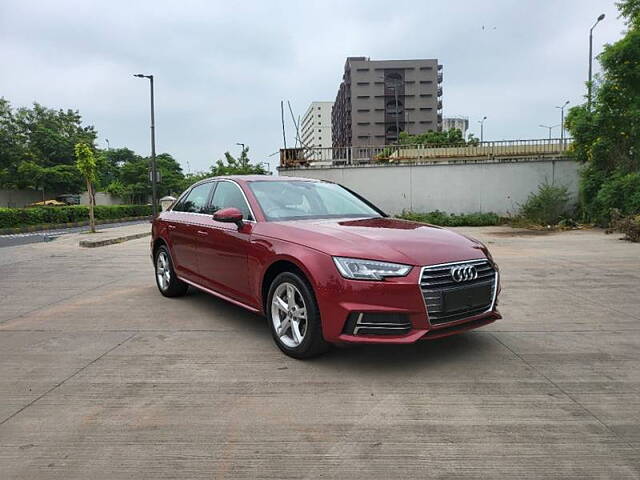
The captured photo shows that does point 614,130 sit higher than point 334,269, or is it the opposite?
point 614,130

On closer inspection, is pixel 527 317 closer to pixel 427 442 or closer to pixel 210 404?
pixel 427 442

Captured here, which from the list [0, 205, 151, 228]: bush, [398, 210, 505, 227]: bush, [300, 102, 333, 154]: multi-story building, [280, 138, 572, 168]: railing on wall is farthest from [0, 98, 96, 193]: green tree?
[300, 102, 333, 154]: multi-story building

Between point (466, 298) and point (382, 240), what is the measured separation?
0.78 m

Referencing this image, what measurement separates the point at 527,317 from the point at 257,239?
3203 millimetres

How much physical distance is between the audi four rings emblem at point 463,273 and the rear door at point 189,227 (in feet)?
9.41

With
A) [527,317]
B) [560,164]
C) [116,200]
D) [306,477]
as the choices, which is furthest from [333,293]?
[116,200]

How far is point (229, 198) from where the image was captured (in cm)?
Answer: 509

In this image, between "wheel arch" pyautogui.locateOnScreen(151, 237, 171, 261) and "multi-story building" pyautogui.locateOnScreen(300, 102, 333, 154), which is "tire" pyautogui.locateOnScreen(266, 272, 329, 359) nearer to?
"wheel arch" pyautogui.locateOnScreen(151, 237, 171, 261)

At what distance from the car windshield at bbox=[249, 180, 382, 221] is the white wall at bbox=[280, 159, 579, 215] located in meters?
16.9

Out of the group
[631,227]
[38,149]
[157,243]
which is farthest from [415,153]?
[38,149]

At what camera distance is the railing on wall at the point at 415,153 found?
22703 millimetres

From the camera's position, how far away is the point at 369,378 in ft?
11.6

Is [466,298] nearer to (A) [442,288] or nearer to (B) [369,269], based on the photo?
(A) [442,288]

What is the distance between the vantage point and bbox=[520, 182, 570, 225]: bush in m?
19.1
